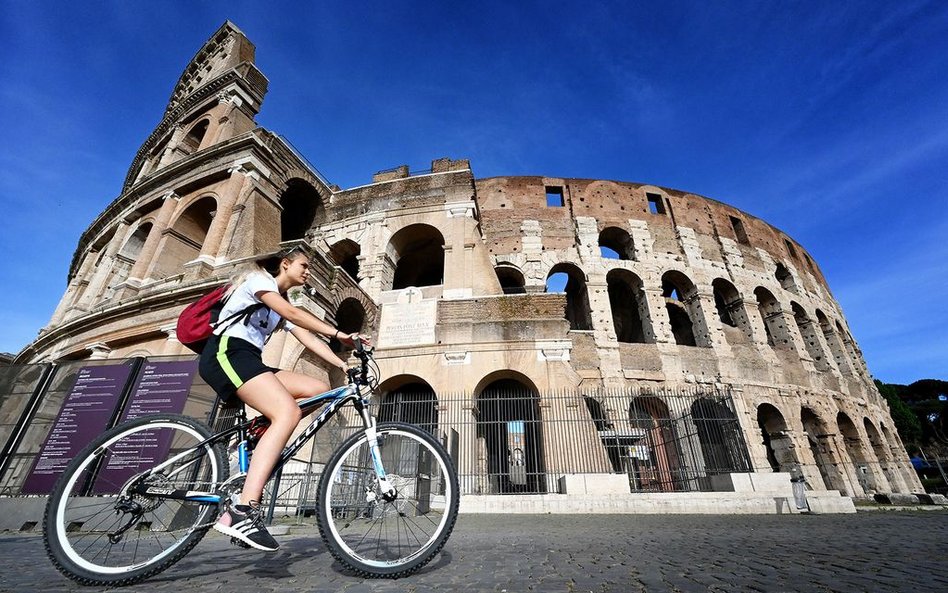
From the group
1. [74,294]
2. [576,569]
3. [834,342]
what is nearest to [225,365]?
[576,569]

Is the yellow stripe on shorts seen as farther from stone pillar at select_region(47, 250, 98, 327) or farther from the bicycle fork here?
stone pillar at select_region(47, 250, 98, 327)

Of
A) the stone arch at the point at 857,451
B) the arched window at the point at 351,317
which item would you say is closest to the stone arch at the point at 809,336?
the stone arch at the point at 857,451

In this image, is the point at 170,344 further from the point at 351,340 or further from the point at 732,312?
the point at 732,312

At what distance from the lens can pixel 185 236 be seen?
1298 cm

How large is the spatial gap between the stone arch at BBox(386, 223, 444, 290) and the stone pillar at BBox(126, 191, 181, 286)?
7254 millimetres

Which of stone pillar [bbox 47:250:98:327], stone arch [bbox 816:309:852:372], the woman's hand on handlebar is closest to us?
the woman's hand on handlebar

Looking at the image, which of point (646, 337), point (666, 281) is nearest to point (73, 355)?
point (646, 337)

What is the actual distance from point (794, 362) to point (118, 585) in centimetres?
2225

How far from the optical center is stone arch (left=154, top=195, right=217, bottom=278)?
12.3 m

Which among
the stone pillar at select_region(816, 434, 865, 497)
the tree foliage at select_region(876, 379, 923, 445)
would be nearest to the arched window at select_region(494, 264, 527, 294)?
the stone pillar at select_region(816, 434, 865, 497)

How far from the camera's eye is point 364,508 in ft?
8.25

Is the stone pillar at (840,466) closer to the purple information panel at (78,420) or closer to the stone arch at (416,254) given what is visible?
the stone arch at (416,254)

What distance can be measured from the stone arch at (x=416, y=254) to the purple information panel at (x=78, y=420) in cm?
891

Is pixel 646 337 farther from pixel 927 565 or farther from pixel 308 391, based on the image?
pixel 308 391
